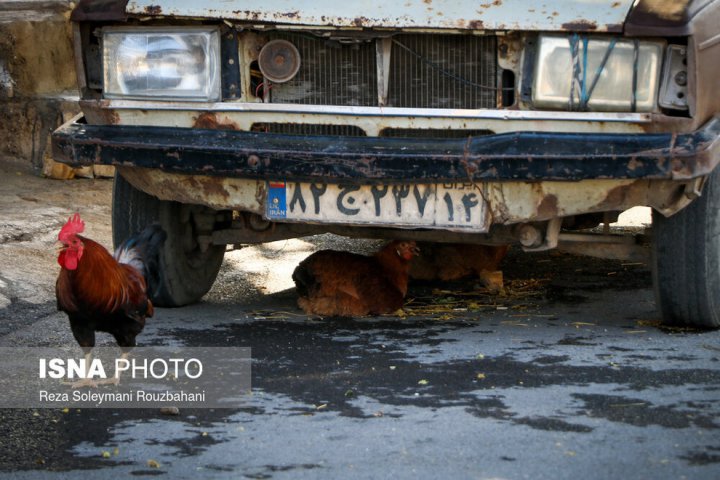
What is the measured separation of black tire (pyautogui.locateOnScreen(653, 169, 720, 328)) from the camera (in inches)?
204

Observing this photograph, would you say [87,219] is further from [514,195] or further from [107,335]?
[514,195]

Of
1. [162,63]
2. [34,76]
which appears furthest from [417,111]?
[34,76]

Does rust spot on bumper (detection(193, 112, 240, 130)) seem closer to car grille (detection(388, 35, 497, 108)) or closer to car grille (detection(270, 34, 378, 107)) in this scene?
car grille (detection(270, 34, 378, 107))

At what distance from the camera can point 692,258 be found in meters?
5.20

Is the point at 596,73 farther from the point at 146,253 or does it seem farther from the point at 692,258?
the point at 146,253

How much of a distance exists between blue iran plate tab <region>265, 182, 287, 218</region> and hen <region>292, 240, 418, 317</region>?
89 centimetres

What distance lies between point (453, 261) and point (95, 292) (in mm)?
2759

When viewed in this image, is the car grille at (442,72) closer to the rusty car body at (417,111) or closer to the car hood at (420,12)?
the rusty car body at (417,111)

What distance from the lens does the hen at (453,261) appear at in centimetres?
688

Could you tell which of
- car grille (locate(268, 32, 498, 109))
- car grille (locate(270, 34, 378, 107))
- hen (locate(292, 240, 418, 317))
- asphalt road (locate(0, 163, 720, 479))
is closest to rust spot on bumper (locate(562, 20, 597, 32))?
car grille (locate(268, 32, 498, 109))

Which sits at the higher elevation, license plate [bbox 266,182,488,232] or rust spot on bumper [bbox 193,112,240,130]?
rust spot on bumper [bbox 193,112,240,130]

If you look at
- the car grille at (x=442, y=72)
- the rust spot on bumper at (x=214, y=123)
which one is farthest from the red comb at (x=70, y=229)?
the car grille at (x=442, y=72)

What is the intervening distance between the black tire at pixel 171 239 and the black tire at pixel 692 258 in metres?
2.34

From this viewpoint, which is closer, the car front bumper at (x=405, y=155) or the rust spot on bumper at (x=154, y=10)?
the car front bumper at (x=405, y=155)
